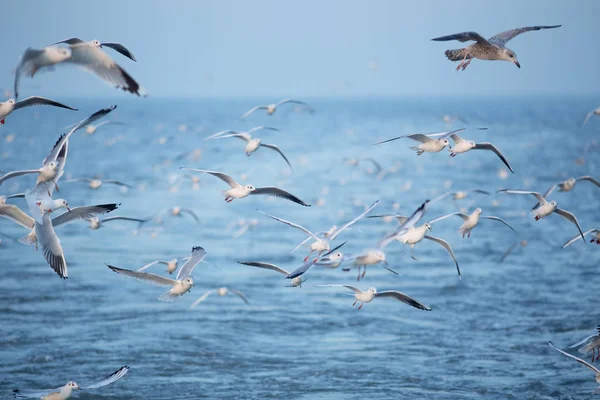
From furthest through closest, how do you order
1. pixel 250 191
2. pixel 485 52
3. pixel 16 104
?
pixel 485 52 < pixel 250 191 < pixel 16 104

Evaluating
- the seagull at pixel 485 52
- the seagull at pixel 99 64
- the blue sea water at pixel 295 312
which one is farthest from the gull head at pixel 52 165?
the seagull at pixel 485 52

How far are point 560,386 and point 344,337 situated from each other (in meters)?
4.79

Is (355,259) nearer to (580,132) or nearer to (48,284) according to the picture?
(48,284)

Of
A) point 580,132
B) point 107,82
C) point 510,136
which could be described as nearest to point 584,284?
point 107,82

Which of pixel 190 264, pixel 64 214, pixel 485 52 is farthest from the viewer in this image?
pixel 485 52

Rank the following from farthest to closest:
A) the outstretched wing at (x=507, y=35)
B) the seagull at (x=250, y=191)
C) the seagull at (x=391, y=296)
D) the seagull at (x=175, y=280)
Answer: the outstretched wing at (x=507, y=35)
the seagull at (x=250, y=191)
the seagull at (x=391, y=296)
the seagull at (x=175, y=280)

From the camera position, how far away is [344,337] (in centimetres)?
1978

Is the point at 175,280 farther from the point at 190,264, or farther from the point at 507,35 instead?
the point at 507,35

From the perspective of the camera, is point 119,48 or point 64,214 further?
point 64,214

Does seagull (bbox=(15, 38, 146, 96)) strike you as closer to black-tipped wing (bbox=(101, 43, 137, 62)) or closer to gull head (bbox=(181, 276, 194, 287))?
black-tipped wing (bbox=(101, 43, 137, 62))

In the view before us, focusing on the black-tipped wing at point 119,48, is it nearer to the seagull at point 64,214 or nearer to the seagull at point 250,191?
the seagull at point 64,214

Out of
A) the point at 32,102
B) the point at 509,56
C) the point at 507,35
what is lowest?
the point at 32,102

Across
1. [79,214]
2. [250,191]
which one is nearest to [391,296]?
[250,191]

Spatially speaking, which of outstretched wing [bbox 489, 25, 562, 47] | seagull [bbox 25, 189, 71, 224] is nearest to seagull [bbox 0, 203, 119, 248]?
seagull [bbox 25, 189, 71, 224]
